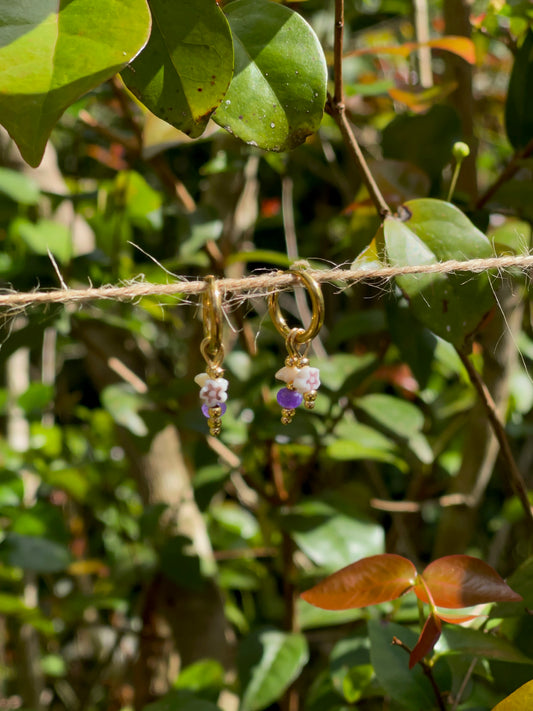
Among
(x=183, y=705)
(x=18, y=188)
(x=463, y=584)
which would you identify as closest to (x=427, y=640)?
(x=463, y=584)

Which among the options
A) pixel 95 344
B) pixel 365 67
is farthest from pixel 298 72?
pixel 365 67

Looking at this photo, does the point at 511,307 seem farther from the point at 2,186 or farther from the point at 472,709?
the point at 2,186

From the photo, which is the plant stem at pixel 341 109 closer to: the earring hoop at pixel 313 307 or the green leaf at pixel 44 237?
the earring hoop at pixel 313 307

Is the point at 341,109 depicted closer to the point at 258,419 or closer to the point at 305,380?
the point at 305,380

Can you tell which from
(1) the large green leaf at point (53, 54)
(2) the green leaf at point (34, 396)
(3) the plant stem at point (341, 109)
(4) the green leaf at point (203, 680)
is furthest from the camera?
(2) the green leaf at point (34, 396)

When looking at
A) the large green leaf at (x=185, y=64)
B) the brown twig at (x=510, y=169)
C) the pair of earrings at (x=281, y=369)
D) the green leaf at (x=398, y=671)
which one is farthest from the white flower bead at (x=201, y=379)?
the brown twig at (x=510, y=169)

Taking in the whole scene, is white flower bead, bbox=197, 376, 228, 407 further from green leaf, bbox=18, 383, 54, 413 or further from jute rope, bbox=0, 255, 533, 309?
green leaf, bbox=18, 383, 54, 413

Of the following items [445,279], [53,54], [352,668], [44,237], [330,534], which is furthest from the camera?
[44,237]
